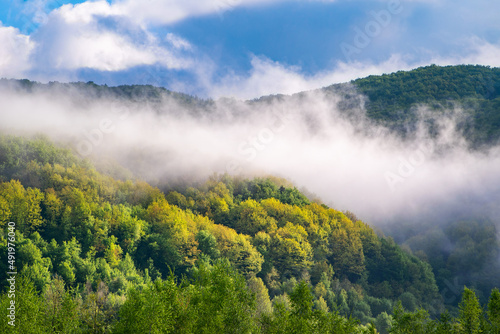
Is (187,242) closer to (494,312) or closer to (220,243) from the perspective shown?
(220,243)

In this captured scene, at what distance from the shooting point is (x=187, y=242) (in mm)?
120125

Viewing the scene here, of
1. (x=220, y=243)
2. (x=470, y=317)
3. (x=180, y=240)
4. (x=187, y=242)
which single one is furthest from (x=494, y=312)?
(x=180, y=240)

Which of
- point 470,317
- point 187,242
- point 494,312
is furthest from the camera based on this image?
point 187,242

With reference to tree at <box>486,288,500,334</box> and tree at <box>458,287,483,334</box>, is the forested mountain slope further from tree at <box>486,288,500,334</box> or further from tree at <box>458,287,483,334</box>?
tree at <box>486,288,500,334</box>

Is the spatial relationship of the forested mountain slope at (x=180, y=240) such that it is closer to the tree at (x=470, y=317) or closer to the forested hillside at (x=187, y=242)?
the forested hillside at (x=187, y=242)

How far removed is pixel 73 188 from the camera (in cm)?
12838

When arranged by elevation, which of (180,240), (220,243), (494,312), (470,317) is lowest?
(180,240)

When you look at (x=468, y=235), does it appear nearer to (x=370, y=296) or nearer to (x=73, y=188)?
(x=370, y=296)

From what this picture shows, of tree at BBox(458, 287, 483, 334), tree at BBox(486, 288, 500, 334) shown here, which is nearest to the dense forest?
tree at BBox(458, 287, 483, 334)

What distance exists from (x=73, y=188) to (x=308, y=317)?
3550 inches

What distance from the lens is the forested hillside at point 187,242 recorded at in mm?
101875

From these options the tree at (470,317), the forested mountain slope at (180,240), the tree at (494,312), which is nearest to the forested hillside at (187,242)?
the forested mountain slope at (180,240)

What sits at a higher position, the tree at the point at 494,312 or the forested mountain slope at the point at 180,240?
the tree at the point at 494,312

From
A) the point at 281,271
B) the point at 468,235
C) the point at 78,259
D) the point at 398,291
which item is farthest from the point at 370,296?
the point at 78,259
